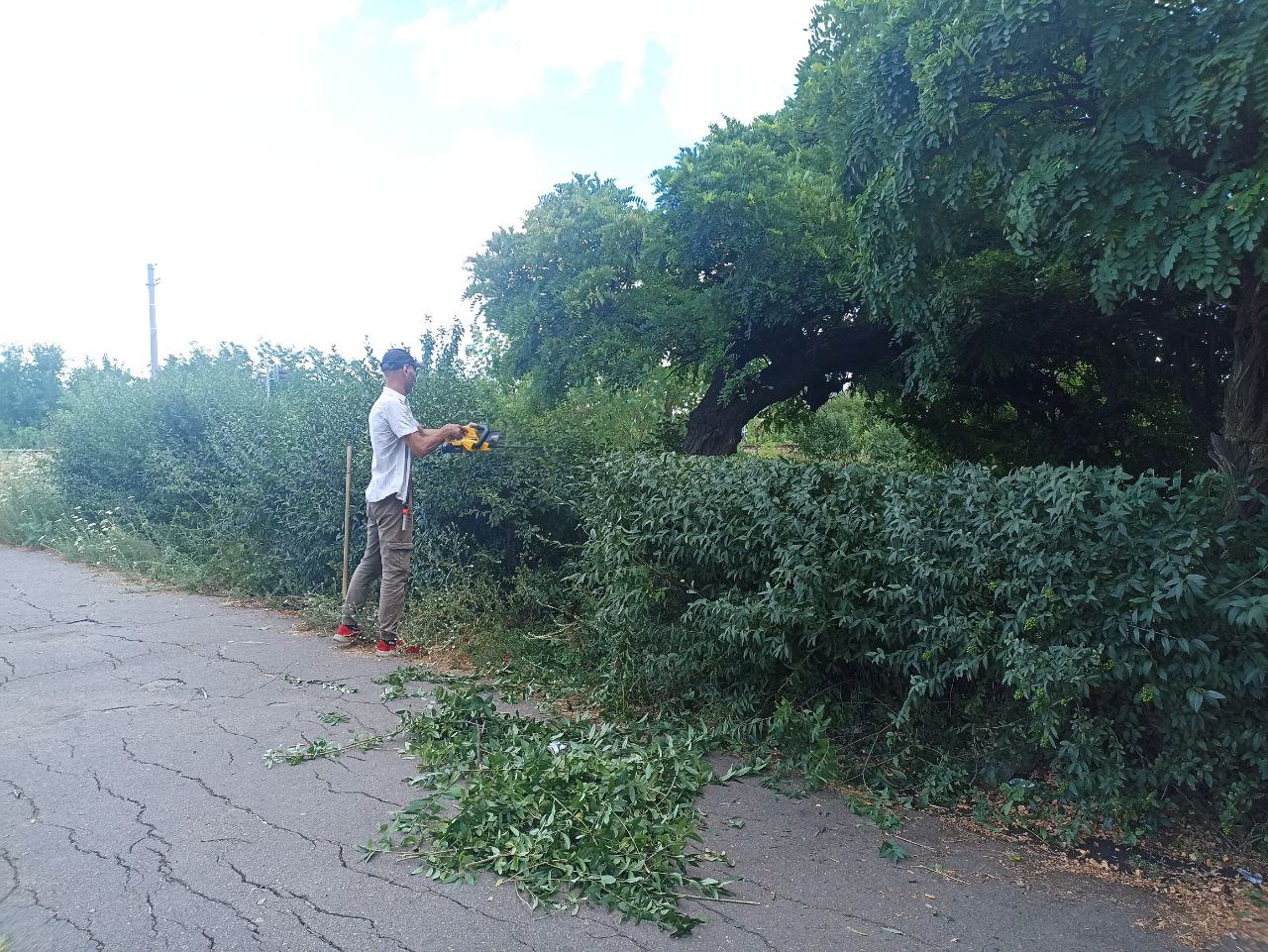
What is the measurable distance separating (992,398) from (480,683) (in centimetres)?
531

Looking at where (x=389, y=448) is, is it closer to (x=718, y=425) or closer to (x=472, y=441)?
(x=472, y=441)

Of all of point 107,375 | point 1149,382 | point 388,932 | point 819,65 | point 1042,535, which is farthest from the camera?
point 107,375

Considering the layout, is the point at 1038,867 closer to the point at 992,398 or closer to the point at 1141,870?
the point at 1141,870

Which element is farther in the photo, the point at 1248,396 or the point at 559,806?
the point at 1248,396

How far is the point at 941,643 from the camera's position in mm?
3998

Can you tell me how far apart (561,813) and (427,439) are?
354cm

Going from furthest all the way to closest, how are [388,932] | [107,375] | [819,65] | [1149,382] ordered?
1. [107,375]
2. [1149,382]
3. [819,65]
4. [388,932]

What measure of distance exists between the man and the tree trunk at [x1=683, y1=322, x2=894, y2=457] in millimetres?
2974

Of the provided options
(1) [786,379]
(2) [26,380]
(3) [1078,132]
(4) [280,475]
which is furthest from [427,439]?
(2) [26,380]

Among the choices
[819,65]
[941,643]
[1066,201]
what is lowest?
[941,643]

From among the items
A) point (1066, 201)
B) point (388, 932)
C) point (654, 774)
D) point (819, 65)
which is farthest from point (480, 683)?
point (819, 65)

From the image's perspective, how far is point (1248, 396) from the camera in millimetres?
4504

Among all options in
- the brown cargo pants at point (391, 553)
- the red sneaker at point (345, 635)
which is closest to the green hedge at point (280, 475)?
the brown cargo pants at point (391, 553)

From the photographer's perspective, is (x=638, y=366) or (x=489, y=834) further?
(x=638, y=366)
